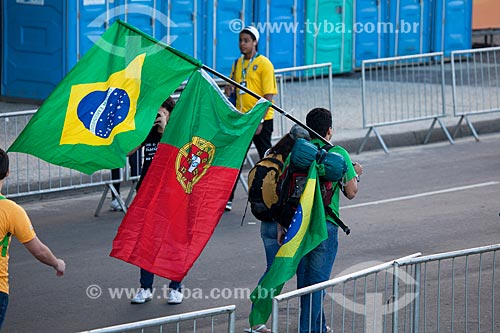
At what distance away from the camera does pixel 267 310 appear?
6.81 m

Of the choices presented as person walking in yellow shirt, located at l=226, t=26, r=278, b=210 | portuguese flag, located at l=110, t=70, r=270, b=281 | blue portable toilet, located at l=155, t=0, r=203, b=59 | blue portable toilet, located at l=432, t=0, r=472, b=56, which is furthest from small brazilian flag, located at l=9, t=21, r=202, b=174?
blue portable toilet, located at l=432, t=0, r=472, b=56

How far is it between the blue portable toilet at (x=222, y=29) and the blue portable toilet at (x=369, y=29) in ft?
9.00

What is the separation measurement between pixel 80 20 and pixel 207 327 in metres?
9.83

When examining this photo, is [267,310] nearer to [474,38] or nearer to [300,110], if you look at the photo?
[300,110]

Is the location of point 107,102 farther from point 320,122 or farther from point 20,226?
point 320,122

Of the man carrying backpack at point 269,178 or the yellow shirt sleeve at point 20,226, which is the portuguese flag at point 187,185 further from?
the yellow shirt sleeve at point 20,226

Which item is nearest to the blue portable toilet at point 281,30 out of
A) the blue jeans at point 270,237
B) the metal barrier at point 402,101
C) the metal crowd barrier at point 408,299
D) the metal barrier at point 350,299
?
the metal barrier at point 402,101

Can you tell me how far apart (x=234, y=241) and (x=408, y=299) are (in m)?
4.02

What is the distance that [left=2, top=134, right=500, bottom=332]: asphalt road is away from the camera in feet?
28.0

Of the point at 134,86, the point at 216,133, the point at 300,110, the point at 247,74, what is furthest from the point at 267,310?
the point at 300,110

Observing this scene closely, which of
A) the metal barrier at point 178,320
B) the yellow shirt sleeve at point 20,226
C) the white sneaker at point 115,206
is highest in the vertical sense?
the yellow shirt sleeve at point 20,226

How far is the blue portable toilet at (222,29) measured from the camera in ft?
62.0

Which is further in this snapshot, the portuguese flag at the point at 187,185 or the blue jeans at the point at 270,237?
the blue jeans at the point at 270,237

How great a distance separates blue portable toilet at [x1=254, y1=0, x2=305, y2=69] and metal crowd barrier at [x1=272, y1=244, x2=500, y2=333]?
10.5 metres
